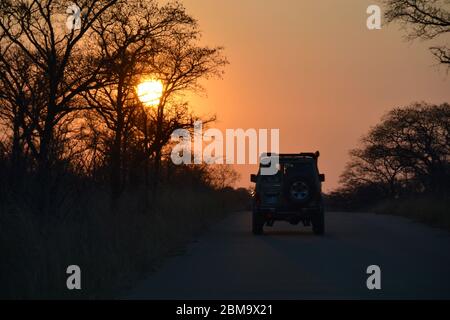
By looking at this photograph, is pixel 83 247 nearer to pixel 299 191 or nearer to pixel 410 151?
pixel 299 191

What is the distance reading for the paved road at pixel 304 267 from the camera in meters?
15.1

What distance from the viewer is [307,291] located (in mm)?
15141

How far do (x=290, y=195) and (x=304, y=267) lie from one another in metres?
10.8

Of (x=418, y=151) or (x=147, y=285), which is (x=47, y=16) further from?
(x=418, y=151)

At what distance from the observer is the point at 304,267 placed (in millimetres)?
18875

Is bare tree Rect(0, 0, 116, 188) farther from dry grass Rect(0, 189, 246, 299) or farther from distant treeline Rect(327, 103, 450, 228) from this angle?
distant treeline Rect(327, 103, 450, 228)

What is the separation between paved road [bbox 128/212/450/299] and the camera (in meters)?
15.1

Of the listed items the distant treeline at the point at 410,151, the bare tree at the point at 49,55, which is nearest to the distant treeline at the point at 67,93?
the bare tree at the point at 49,55

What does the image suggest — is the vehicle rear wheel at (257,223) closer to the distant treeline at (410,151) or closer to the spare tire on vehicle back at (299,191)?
the spare tire on vehicle back at (299,191)

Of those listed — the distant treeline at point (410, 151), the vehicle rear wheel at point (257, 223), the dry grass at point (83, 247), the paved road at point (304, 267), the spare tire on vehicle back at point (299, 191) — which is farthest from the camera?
the distant treeline at point (410, 151)

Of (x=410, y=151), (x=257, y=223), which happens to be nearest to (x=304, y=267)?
(x=257, y=223)

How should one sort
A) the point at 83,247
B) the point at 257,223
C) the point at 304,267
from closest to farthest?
the point at 83,247 < the point at 304,267 < the point at 257,223

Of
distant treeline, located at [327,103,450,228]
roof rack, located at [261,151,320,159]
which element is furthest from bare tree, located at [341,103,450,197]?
roof rack, located at [261,151,320,159]
